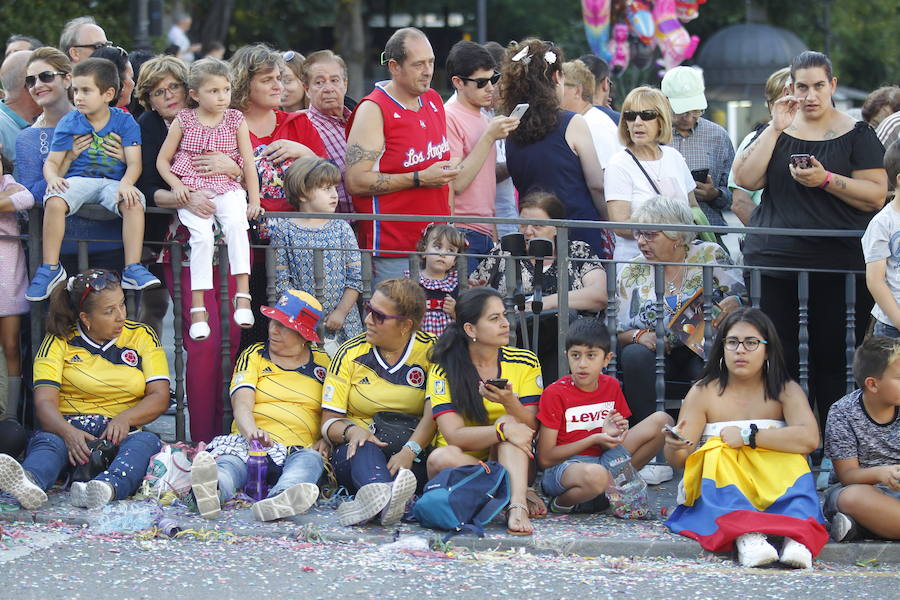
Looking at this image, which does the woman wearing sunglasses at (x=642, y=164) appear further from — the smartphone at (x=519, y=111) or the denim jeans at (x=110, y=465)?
the denim jeans at (x=110, y=465)

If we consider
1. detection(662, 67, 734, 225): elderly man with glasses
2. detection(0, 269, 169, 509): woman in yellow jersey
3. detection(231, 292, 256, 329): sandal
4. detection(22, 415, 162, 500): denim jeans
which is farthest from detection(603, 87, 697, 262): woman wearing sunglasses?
detection(22, 415, 162, 500): denim jeans

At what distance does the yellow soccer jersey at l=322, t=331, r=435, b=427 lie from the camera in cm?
668

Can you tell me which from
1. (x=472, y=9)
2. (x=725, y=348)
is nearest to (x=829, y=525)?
(x=725, y=348)

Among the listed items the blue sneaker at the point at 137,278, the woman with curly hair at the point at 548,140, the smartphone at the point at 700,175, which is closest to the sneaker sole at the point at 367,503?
the blue sneaker at the point at 137,278

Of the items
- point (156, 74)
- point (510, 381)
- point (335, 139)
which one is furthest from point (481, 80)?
point (510, 381)

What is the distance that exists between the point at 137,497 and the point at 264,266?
1555 mm

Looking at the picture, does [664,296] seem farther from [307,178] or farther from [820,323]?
[307,178]

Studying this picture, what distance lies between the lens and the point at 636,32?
23.1 meters

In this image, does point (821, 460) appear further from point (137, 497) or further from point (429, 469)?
point (137, 497)

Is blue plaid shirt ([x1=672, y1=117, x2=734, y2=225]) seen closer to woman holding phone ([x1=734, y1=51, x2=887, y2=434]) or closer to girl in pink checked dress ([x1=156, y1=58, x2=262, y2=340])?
woman holding phone ([x1=734, y1=51, x2=887, y2=434])

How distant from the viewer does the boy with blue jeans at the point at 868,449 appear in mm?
5930

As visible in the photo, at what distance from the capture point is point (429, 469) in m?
6.33

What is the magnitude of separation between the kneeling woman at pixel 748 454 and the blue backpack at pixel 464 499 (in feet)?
2.57

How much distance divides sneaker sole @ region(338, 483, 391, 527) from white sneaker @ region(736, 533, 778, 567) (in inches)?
60.2
